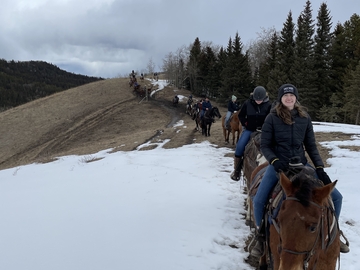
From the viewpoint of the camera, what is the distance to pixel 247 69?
37906 mm

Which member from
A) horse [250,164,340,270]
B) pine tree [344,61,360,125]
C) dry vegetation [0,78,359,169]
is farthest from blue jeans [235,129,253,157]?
pine tree [344,61,360,125]

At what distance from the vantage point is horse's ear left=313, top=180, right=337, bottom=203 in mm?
2264

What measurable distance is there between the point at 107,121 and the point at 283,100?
27.5 m

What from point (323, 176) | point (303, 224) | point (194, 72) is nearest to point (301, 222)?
point (303, 224)

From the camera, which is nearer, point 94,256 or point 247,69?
point 94,256

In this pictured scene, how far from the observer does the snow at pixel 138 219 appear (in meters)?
4.07

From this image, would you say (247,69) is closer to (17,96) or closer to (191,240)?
(191,240)

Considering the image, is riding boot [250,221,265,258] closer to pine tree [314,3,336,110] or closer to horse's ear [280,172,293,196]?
horse's ear [280,172,293,196]

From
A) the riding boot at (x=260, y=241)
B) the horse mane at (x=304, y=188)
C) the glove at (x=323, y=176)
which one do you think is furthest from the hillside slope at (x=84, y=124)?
the horse mane at (x=304, y=188)

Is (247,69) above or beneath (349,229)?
above

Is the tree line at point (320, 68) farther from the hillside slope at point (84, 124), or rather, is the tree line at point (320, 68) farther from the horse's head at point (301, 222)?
the horse's head at point (301, 222)

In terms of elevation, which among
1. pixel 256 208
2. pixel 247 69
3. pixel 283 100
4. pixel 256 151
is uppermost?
pixel 247 69

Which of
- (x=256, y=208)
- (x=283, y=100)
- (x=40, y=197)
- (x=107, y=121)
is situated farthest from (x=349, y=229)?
(x=107, y=121)

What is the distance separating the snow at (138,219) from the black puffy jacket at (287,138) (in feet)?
6.36
